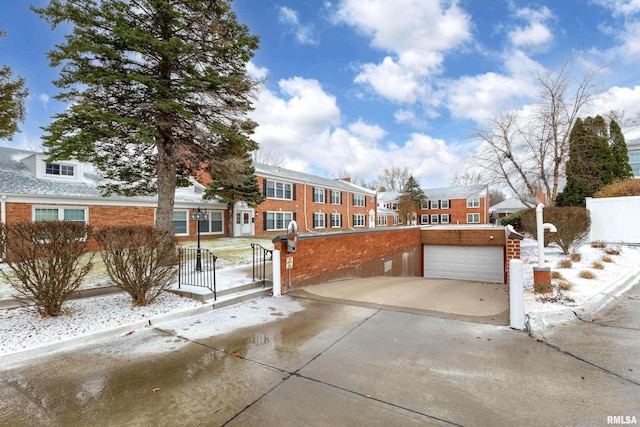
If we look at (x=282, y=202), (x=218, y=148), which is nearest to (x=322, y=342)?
(x=218, y=148)

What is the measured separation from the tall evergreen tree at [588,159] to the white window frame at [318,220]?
1920cm

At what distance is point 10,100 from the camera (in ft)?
42.2

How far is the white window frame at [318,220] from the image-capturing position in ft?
95.6

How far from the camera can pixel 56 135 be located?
8516 millimetres

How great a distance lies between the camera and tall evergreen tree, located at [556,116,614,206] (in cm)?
1803

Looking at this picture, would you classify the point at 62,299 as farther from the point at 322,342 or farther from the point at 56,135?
the point at 56,135

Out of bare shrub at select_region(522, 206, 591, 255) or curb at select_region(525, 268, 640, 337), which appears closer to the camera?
curb at select_region(525, 268, 640, 337)

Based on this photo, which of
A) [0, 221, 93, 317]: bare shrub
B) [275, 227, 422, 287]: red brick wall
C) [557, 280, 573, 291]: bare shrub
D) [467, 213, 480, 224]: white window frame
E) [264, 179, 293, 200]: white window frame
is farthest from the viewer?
[467, 213, 480, 224]: white window frame

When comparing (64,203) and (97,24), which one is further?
(64,203)

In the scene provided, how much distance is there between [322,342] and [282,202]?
21.8m

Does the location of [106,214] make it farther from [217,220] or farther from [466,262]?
[466,262]

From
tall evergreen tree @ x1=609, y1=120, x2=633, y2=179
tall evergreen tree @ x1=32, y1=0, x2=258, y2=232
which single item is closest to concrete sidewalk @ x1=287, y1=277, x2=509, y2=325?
tall evergreen tree @ x1=32, y1=0, x2=258, y2=232

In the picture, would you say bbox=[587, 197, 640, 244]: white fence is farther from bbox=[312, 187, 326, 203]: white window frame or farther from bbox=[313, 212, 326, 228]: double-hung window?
bbox=[312, 187, 326, 203]: white window frame

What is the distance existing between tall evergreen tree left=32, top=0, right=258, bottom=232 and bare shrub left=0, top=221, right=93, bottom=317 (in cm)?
449
